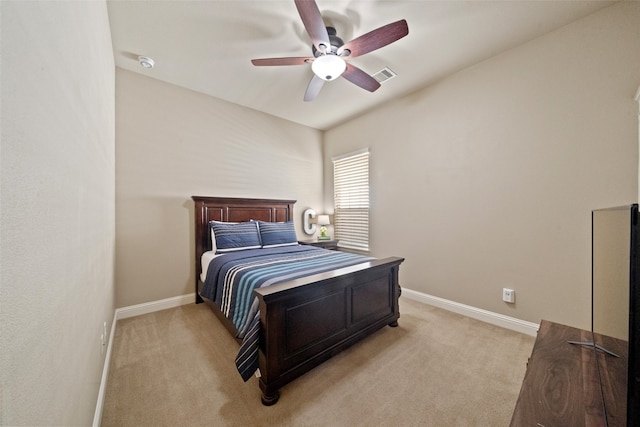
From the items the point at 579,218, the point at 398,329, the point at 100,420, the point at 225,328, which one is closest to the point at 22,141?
the point at 100,420

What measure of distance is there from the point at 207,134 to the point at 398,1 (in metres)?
2.72

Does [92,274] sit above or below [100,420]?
above

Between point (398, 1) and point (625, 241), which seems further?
point (398, 1)

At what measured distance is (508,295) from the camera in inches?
95.7

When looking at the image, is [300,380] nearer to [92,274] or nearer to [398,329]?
[398,329]

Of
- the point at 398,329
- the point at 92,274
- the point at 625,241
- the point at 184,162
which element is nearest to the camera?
the point at 625,241

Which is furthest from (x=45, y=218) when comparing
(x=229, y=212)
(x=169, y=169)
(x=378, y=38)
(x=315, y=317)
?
(x=229, y=212)

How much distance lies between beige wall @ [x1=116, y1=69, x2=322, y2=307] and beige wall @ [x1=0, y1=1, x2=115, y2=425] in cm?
187

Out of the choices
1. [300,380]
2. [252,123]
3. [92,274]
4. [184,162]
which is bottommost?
[300,380]

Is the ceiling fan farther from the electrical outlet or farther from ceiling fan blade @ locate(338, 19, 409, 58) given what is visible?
the electrical outlet

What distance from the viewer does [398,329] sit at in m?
2.44

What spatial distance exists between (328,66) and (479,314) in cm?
301

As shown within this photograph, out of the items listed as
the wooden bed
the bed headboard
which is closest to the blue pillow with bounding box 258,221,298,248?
the bed headboard

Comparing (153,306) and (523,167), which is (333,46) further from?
(153,306)
